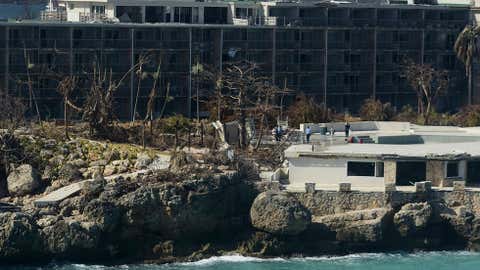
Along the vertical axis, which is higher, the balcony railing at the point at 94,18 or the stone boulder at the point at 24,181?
the balcony railing at the point at 94,18

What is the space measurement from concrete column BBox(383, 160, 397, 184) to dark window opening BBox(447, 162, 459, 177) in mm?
2551

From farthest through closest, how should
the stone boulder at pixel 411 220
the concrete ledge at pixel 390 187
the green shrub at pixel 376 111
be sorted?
the green shrub at pixel 376 111 < the concrete ledge at pixel 390 187 < the stone boulder at pixel 411 220

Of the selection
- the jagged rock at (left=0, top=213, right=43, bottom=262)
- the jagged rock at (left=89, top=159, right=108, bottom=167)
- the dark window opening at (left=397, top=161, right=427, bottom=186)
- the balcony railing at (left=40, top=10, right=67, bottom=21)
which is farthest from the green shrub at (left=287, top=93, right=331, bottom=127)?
the jagged rock at (left=0, top=213, right=43, bottom=262)

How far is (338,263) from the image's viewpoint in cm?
9162

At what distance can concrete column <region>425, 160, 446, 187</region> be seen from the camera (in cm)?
9631

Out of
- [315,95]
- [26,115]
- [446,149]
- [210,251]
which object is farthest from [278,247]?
[315,95]

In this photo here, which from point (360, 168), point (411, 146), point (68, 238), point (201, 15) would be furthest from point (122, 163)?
point (201, 15)

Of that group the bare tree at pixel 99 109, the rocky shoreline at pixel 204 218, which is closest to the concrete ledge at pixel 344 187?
the rocky shoreline at pixel 204 218

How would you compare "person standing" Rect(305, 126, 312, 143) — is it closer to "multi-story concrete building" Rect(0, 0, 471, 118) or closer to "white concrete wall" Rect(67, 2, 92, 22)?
"multi-story concrete building" Rect(0, 0, 471, 118)

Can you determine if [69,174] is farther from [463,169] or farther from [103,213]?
[463,169]

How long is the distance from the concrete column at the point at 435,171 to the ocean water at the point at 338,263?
4.18m

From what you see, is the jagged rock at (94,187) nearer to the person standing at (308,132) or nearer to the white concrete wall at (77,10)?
the person standing at (308,132)

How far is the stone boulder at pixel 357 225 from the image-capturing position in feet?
305

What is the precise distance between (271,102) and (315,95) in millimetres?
7707
